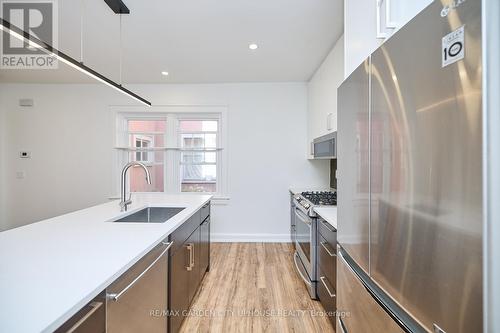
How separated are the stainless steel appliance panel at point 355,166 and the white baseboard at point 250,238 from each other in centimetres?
266

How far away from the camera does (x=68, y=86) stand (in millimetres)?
4012

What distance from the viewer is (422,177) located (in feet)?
2.20

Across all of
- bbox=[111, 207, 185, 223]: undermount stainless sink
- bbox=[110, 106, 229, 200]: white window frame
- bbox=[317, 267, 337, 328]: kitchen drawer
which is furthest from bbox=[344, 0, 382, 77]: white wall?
bbox=[110, 106, 229, 200]: white window frame

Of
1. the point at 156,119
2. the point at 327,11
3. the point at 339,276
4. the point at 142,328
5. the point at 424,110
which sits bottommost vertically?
the point at 142,328

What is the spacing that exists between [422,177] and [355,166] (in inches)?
18.2

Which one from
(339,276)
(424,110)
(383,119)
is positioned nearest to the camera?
(424,110)

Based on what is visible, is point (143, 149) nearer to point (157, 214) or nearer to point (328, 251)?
point (157, 214)

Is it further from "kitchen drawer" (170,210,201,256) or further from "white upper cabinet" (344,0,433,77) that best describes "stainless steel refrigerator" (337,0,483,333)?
"kitchen drawer" (170,210,201,256)

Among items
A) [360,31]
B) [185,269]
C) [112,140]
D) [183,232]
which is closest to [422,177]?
[360,31]

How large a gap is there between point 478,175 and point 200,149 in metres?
3.81

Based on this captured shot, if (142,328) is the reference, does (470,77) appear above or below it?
above

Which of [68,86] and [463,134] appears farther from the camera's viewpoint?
[68,86]

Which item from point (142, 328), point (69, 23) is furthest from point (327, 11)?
point (142, 328)

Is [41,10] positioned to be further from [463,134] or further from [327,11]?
[463,134]
